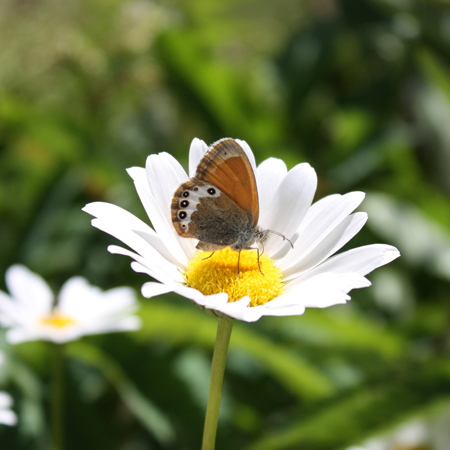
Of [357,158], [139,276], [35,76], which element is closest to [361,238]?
[357,158]

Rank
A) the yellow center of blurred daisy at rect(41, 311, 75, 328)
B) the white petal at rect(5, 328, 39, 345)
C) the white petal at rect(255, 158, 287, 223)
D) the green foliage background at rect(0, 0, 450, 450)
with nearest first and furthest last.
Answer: the white petal at rect(255, 158, 287, 223) → the white petal at rect(5, 328, 39, 345) → the yellow center of blurred daisy at rect(41, 311, 75, 328) → the green foliage background at rect(0, 0, 450, 450)

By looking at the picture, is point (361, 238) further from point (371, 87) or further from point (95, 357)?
point (95, 357)

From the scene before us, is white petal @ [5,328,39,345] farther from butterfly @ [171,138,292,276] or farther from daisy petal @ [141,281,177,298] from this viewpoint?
daisy petal @ [141,281,177,298]

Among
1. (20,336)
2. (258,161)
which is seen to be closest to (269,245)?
(20,336)

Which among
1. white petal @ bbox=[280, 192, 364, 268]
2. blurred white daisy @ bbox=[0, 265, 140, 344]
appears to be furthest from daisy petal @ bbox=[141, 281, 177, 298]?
blurred white daisy @ bbox=[0, 265, 140, 344]

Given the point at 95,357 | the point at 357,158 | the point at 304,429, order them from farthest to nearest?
the point at 357,158 < the point at 95,357 < the point at 304,429

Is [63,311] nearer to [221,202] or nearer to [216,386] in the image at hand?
[221,202]
